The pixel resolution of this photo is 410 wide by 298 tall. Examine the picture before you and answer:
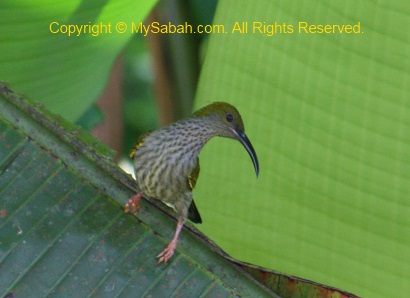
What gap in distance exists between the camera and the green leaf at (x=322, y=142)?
2.00 m

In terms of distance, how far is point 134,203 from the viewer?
6.42 ft

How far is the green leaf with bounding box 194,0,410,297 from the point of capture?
1995 mm

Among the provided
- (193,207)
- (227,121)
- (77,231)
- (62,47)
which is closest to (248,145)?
(227,121)

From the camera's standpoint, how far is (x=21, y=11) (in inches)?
86.0

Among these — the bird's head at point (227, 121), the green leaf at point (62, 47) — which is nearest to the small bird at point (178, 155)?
the bird's head at point (227, 121)

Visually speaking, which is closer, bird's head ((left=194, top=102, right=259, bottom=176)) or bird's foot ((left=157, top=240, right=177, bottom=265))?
bird's foot ((left=157, top=240, right=177, bottom=265))

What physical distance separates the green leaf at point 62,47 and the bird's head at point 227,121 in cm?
37

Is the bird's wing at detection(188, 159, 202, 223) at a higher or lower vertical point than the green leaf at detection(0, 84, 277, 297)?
lower

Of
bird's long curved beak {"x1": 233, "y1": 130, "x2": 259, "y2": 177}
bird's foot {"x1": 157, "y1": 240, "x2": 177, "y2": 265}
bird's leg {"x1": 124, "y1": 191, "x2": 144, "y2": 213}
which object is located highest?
bird's long curved beak {"x1": 233, "y1": 130, "x2": 259, "y2": 177}

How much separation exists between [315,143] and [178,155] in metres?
0.46

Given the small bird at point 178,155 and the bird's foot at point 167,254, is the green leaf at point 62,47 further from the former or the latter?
the bird's foot at point 167,254

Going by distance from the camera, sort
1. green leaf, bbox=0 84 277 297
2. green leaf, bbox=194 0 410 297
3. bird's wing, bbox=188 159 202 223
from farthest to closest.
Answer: bird's wing, bbox=188 159 202 223, green leaf, bbox=194 0 410 297, green leaf, bbox=0 84 277 297

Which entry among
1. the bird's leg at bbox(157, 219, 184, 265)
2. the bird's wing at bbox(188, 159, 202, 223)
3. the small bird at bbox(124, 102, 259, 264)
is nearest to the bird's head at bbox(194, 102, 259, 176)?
the small bird at bbox(124, 102, 259, 264)

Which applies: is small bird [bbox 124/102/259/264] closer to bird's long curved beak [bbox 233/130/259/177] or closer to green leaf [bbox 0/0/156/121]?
bird's long curved beak [bbox 233/130/259/177]
